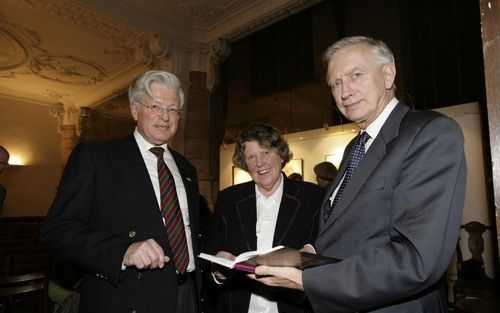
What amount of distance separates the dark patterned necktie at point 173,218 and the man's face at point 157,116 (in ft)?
0.57

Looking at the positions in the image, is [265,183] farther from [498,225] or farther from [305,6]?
[305,6]

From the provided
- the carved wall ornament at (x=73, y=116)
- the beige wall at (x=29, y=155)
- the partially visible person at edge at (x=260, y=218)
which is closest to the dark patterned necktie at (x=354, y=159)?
the partially visible person at edge at (x=260, y=218)

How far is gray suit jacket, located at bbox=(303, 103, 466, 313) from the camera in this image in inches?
38.1

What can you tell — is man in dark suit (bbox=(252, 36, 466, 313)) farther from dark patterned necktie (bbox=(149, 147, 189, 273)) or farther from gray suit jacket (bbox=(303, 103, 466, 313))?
dark patterned necktie (bbox=(149, 147, 189, 273))

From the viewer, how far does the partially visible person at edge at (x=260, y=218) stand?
6.06 ft

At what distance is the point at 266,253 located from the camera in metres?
1.21

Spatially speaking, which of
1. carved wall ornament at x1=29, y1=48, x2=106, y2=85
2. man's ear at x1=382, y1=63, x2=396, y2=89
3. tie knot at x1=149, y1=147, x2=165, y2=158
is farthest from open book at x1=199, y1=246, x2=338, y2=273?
carved wall ornament at x1=29, y1=48, x2=106, y2=85

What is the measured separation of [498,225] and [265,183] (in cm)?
135

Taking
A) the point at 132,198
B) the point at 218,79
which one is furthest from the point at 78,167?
the point at 218,79

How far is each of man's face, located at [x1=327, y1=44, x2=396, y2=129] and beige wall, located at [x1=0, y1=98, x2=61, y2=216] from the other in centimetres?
1272

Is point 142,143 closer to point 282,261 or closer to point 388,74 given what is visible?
point 282,261

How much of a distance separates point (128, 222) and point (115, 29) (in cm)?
634

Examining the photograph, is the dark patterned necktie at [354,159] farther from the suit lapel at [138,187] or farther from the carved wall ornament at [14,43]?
the carved wall ornament at [14,43]

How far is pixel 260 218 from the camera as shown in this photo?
209 centimetres
